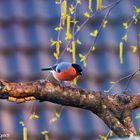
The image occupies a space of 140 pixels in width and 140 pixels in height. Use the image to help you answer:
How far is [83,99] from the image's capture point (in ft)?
8.26

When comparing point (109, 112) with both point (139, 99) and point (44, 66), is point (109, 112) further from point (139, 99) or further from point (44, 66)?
point (44, 66)

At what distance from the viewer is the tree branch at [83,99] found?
2.44m

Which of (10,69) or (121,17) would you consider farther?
(121,17)

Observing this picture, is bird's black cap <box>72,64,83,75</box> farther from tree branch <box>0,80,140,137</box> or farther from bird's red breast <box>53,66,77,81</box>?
tree branch <box>0,80,140,137</box>

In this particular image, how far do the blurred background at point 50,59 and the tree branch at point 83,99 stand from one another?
121cm

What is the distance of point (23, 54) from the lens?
4.12 m

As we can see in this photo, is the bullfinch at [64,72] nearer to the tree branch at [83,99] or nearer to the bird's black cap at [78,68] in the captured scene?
the bird's black cap at [78,68]

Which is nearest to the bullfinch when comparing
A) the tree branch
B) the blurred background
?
the blurred background

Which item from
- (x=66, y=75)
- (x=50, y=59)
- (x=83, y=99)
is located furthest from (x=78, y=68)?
(x=83, y=99)

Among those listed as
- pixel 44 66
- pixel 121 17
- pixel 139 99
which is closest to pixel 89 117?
pixel 44 66

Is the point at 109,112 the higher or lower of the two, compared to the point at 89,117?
higher

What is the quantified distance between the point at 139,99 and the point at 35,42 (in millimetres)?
1627

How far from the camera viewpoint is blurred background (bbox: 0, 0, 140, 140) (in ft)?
12.7

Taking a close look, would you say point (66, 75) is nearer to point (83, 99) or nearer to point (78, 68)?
point (78, 68)
